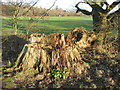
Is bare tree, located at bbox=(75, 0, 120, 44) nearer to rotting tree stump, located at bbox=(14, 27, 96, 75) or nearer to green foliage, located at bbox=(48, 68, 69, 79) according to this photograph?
rotting tree stump, located at bbox=(14, 27, 96, 75)

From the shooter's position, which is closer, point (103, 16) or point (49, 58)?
point (49, 58)

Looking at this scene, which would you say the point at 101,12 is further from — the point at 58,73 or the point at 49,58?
the point at 58,73

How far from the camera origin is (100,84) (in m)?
4.47

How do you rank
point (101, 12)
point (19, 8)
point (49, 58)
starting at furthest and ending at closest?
1. point (19, 8)
2. point (101, 12)
3. point (49, 58)

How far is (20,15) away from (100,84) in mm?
8193

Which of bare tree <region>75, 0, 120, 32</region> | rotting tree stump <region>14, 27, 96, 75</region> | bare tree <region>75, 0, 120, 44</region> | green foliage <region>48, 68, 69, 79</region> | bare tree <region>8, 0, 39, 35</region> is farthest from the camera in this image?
bare tree <region>8, 0, 39, 35</region>

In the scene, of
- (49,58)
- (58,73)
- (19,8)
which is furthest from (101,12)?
(19,8)

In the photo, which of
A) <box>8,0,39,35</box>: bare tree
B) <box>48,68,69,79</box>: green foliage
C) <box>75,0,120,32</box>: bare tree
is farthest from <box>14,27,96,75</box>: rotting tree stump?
<box>8,0,39,35</box>: bare tree

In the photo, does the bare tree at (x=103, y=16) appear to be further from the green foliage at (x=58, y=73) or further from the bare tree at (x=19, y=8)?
the bare tree at (x=19, y=8)

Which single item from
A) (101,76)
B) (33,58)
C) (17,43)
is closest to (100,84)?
(101,76)

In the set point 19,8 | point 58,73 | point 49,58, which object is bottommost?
point 58,73

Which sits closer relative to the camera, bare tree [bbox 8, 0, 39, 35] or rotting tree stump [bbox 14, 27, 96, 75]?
rotting tree stump [bbox 14, 27, 96, 75]

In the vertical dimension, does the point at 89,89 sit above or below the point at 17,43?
below

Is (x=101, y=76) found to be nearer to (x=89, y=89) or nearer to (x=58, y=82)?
(x=89, y=89)
